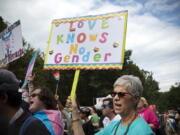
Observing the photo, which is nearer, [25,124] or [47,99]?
[25,124]

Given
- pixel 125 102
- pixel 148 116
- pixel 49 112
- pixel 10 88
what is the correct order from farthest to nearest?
pixel 148 116, pixel 49 112, pixel 125 102, pixel 10 88

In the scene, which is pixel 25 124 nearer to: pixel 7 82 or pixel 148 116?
pixel 7 82

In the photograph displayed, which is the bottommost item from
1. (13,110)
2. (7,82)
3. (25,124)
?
(25,124)

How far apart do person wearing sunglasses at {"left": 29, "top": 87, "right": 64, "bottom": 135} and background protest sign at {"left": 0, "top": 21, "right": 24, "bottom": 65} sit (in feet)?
10.3

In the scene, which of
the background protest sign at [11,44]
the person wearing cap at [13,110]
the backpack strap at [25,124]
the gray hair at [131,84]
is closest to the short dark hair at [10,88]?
the person wearing cap at [13,110]

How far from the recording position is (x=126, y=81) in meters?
2.59

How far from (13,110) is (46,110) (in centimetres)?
113

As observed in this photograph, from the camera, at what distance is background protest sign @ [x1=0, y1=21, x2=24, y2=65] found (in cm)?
650

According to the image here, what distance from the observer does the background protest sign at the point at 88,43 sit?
18.8ft

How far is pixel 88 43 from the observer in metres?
5.98

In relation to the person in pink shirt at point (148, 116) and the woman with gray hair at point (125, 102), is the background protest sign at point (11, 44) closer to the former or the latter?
the person in pink shirt at point (148, 116)

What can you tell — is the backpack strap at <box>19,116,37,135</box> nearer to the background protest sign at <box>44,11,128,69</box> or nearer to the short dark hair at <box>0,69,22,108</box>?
the short dark hair at <box>0,69,22,108</box>

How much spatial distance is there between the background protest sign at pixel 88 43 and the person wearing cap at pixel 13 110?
364 centimetres

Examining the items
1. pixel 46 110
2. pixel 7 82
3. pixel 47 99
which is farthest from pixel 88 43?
pixel 7 82
